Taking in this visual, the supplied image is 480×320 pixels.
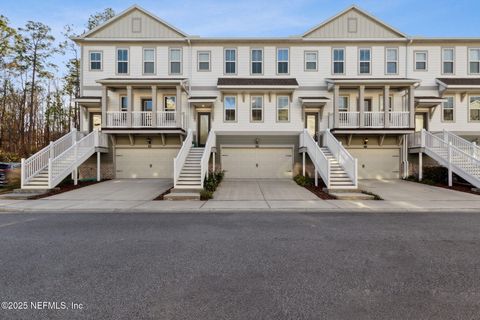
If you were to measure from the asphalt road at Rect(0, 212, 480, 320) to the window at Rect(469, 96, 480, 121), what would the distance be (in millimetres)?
15028

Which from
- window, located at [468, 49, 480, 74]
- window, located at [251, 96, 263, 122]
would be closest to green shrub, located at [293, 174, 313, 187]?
window, located at [251, 96, 263, 122]

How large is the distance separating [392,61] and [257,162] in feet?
38.8

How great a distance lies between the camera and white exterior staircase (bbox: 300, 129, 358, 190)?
11812 mm

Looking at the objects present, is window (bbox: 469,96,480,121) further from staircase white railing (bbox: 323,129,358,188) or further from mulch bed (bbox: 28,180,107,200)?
mulch bed (bbox: 28,180,107,200)

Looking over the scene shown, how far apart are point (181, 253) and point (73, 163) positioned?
12.4m

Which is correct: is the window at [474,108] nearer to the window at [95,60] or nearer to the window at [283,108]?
the window at [283,108]

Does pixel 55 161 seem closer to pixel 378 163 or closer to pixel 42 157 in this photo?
pixel 42 157

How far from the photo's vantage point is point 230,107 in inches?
677

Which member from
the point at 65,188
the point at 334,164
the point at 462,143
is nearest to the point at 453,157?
the point at 462,143

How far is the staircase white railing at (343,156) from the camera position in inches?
464

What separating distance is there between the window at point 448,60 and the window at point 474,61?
1231mm

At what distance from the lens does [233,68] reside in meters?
17.5

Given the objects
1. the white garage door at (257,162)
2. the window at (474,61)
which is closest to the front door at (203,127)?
the white garage door at (257,162)

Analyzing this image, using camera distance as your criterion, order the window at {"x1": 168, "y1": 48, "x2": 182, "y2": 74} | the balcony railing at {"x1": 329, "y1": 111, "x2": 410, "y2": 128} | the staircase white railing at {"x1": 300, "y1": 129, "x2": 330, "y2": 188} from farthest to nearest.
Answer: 1. the window at {"x1": 168, "y1": 48, "x2": 182, "y2": 74}
2. the balcony railing at {"x1": 329, "y1": 111, "x2": 410, "y2": 128}
3. the staircase white railing at {"x1": 300, "y1": 129, "x2": 330, "y2": 188}
